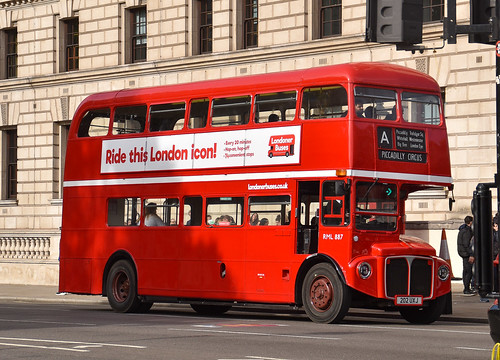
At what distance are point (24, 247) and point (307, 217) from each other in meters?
20.5

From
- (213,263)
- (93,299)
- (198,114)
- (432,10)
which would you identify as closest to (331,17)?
(432,10)

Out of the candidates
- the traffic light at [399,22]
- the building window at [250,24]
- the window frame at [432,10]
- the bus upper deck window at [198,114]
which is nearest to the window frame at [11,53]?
the building window at [250,24]

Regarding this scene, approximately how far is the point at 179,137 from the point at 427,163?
4.98 m

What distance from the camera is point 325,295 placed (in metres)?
19.5

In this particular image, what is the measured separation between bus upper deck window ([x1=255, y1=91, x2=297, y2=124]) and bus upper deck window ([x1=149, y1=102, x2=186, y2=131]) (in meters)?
2.08

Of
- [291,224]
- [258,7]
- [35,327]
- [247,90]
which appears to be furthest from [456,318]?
[258,7]

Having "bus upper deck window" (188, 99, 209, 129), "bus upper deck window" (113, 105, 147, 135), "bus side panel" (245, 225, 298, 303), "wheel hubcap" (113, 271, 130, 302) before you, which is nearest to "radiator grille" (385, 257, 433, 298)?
"bus side panel" (245, 225, 298, 303)

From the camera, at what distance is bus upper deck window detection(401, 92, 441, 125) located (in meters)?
20.3

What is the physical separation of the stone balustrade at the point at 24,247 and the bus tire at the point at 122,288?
1455cm

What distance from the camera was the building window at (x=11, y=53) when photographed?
43.7 meters

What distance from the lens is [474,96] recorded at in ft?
97.1

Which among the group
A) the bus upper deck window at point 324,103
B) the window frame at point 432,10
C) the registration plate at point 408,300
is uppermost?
the window frame at point 432,10

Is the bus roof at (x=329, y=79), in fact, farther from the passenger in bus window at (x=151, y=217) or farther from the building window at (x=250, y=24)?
the building window at (x=250, y=24)

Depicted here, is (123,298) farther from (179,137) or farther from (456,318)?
(456,318)
